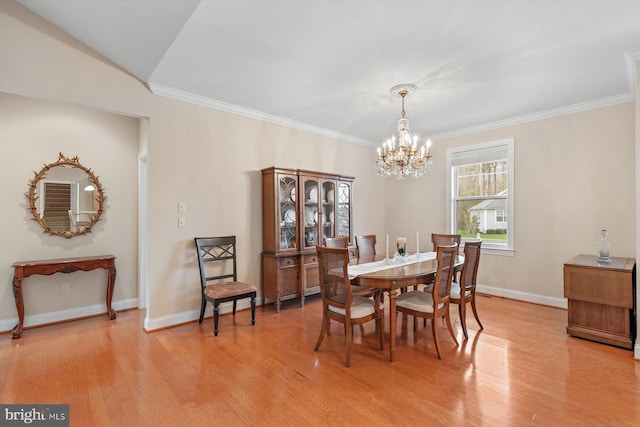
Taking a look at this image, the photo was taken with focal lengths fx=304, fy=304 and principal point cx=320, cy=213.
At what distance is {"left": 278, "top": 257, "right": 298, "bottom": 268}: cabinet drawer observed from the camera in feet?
13.2

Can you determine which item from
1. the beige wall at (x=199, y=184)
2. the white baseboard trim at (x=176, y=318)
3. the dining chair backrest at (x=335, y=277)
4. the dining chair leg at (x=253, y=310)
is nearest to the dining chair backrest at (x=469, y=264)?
the dining chair backrest at (x=335, y=277)

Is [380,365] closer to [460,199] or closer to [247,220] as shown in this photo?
[247,220]

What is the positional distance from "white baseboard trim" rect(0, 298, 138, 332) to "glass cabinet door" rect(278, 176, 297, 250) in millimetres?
2233

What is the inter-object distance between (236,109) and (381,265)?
271cm

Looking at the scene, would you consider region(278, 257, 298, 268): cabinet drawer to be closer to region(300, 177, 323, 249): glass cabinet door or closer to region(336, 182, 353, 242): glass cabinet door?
region(300, 177, 323, 249): glass cabinet door

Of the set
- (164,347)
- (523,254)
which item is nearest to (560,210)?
(523,254)

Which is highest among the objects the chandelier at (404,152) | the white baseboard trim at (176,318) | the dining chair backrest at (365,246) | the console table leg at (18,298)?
the chandelier at (404,152)

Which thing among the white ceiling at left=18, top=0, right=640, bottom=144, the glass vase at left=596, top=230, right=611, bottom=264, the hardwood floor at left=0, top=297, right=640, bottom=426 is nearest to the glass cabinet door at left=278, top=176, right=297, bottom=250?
the white ceiling at left=18, top=0, right=640, bottom=144

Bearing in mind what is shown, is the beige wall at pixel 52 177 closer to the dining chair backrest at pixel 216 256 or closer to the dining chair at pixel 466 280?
the dining chair backrest at pixel 216 256

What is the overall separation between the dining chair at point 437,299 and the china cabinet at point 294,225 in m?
1.61

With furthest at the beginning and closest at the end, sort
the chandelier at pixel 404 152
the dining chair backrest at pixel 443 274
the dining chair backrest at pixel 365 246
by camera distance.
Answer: the dining chair backrest at pixel 365 246
the chandelier at pixel 404 152
the dining chair backrest at pixel 443 274

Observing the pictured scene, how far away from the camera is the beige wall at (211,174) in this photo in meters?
2.88

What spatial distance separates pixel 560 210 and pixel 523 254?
2.48ft

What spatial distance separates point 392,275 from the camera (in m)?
2.62
